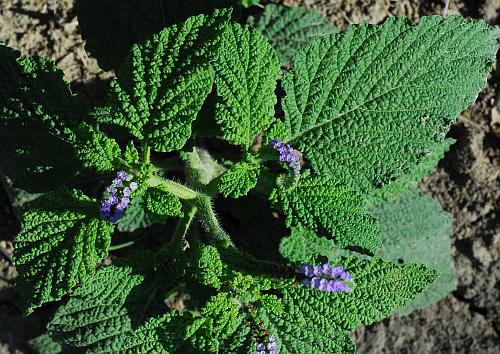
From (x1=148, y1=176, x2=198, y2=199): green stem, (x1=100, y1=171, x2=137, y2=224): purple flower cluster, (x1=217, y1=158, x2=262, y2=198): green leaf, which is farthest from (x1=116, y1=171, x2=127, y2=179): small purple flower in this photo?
(x1=217, y1=158, x2=262, y2=198): green leaf

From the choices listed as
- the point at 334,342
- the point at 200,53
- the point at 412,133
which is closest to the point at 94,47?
the point at 200,53

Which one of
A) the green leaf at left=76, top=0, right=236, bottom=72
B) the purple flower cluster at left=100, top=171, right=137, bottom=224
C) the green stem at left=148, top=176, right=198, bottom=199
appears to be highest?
the green leaf at left=76, top=0, right=236, bottom=72

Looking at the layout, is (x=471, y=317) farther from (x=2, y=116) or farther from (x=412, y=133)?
(x=2, y=116)

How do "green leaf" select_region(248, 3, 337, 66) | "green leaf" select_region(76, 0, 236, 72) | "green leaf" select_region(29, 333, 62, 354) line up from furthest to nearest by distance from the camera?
"green leaf" select_region(29, 333, 62, 354) < "green leaf" select_region(248, 3, 337, 66) < "green leaf" select_region(76, 0, 236, 72)

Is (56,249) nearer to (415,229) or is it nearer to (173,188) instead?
(173,188)

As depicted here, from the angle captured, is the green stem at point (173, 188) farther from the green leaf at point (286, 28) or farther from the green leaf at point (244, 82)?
the green leaf at point (286, 28)

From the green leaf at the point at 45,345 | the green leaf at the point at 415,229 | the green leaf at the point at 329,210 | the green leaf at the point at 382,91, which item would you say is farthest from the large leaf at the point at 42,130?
the green leaf at the point at 415,229

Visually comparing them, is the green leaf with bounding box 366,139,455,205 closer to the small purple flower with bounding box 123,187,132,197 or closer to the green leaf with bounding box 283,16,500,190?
the green leaf with bounding box 283,16,500,190

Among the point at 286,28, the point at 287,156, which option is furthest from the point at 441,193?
the point at 287,156
